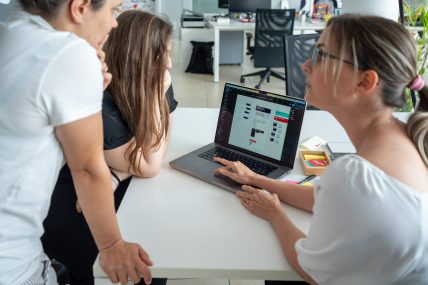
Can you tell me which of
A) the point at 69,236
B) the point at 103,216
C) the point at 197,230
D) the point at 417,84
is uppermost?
the point at 417,84

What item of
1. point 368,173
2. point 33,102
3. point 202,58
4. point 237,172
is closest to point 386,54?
point 368,173

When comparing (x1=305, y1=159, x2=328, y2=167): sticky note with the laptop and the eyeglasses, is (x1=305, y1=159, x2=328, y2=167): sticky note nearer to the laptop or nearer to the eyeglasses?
the laptop

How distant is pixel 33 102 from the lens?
80cm

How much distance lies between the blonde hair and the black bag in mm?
5124

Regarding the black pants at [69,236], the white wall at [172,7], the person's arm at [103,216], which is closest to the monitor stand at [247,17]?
the white wall at [172,7]

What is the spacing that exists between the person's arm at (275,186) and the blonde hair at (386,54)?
1.29 feet

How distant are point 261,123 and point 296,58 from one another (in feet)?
4.24

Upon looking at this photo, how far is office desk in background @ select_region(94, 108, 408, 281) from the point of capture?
1038 millimetres

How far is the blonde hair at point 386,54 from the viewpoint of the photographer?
950 mm

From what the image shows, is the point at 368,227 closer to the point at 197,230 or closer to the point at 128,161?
the point at 197,230

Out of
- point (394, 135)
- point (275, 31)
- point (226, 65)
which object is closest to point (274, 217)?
Answer: point (394, 135)

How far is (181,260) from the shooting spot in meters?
1.05

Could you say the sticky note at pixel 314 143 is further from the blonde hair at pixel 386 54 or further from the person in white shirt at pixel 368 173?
the blonde hair at pixel 386 54

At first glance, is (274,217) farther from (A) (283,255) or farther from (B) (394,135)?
(B) (394,135)
